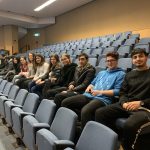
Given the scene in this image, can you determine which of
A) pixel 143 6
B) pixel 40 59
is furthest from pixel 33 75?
pixel 143 6

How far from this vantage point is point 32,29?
1510cm

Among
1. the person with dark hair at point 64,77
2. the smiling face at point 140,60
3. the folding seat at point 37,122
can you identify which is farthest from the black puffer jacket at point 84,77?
the smiling face at point 140,60

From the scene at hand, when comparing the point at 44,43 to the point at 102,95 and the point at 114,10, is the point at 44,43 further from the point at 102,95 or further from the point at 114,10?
the point at 102,95

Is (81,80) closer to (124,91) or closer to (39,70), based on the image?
(124,91)

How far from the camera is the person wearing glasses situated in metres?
2.20

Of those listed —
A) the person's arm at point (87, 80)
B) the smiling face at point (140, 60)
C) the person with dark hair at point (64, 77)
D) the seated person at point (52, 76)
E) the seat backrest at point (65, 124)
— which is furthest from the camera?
the seated person at point (52, 76)

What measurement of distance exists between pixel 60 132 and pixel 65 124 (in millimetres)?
93

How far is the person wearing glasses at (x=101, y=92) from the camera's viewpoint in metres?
2.20

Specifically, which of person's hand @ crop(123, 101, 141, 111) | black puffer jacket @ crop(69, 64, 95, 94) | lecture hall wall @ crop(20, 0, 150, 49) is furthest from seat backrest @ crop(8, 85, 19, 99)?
lecture hall wall @ crop(20, 0, 150, 49)

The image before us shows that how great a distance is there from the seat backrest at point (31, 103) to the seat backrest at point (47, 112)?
24 centimetres

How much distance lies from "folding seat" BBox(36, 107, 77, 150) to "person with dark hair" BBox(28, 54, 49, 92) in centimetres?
214

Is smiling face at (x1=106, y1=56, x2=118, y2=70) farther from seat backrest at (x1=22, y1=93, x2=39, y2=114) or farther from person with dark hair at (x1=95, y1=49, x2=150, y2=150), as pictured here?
seat backrest at (x1=22, y1=93, x2=39, y2=114)

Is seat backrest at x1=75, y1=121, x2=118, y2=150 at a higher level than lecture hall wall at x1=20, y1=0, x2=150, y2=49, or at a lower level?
lower

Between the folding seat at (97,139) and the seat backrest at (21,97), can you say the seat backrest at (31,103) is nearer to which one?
the seat backrest at (21,97)
